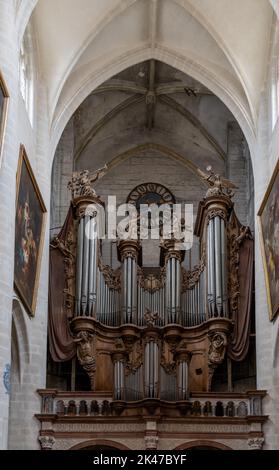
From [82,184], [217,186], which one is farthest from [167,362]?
[82,184]

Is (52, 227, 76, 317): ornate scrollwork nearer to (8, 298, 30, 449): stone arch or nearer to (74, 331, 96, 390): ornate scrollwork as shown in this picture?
(74, 331, 96, 390): ornate scrollwork

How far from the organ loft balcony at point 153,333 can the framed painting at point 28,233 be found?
189 centimetres

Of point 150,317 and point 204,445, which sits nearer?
point 204,445

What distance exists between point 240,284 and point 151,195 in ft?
18.4

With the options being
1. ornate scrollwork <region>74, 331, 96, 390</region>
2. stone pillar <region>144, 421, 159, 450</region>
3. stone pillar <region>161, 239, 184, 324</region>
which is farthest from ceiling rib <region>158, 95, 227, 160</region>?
stone pillar <region>144, 421, 159, 450</region>

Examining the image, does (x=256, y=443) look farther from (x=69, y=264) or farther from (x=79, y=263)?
(x=69, y=264)

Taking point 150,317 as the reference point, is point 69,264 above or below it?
above

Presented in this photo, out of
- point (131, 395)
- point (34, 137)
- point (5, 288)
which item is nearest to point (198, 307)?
point (131, 395)

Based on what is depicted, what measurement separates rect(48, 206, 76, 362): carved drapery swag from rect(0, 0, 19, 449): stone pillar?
511 centimetres

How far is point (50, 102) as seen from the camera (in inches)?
985

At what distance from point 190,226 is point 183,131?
2.84m

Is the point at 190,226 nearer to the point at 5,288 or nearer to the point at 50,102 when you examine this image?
the point at 50,102

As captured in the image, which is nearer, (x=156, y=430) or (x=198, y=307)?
(x=156, y=430)

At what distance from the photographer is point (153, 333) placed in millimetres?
24094
